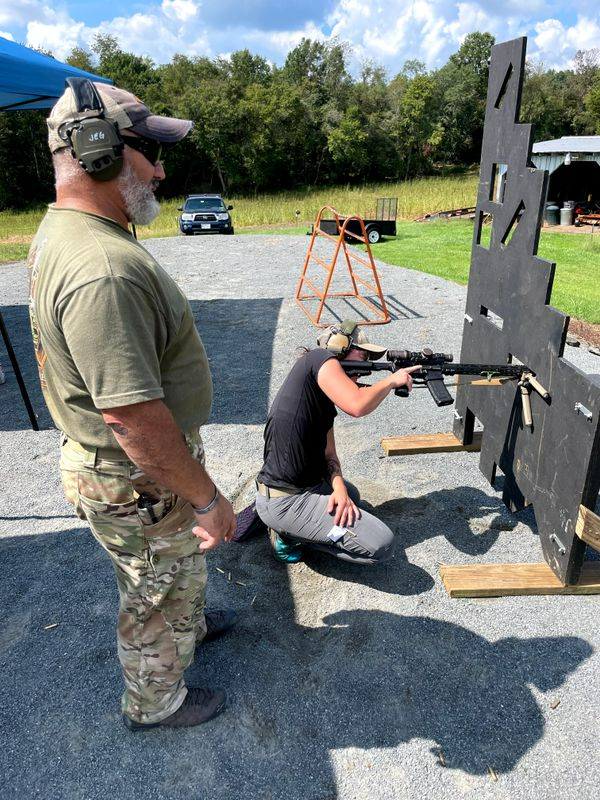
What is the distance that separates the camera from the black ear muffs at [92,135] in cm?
136

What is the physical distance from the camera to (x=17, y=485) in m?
3.75

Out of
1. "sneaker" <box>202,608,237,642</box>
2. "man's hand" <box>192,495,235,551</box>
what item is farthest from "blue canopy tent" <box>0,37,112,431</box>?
"man's hand" <box>192,495,235,551</box>

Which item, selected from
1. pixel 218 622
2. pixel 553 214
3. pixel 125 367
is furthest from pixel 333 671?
pixel 553 214

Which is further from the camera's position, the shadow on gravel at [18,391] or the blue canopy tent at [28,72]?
the shadow on gravel at [18,391]

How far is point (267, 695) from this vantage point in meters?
2.17

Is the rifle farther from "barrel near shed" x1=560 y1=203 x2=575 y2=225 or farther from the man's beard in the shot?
"barrel near shed" x1=560 y1=203 x2=575 y2=225

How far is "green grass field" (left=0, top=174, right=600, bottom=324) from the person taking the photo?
32.2 ft

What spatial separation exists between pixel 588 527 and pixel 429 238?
14.9 m

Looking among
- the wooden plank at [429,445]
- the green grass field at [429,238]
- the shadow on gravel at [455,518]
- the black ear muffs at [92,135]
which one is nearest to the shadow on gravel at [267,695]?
the shadow on gravel at [455,518]

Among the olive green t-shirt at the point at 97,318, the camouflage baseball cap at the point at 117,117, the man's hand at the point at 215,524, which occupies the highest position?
the camouflage baseball cap at the point at 117,117

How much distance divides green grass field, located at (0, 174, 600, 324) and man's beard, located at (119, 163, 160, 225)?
24.4 ft

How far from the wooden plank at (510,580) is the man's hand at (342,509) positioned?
0.57 metres

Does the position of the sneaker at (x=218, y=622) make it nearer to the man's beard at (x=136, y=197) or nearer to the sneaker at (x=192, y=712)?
the sneaker at (x=192, y=712)

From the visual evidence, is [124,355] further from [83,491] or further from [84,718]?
[84,718]
